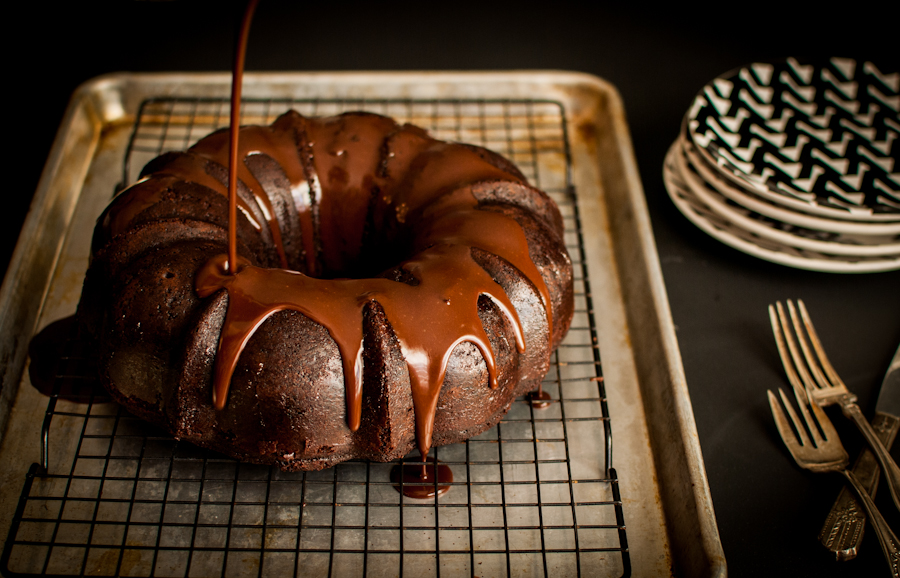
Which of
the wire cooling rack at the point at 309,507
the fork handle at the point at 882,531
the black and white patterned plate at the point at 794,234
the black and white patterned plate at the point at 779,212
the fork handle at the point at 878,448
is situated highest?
the black and white patterned plate at the point at 779,212

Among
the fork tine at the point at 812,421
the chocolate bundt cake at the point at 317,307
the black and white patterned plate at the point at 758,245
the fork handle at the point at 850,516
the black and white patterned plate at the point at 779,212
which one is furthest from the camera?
the black and white patterned plate at the point at 758,245

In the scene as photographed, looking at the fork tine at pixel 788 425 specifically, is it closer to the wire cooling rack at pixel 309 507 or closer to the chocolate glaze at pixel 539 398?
the wire cooling rack at pixel 309 507

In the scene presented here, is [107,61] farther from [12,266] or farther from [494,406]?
[494,406]

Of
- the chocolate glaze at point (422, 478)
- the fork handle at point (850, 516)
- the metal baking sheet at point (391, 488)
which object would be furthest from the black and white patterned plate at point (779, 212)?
the chocolate glaze at point (422, 478)

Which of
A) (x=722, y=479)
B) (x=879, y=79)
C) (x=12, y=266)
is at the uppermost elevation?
(x=879, y=79)

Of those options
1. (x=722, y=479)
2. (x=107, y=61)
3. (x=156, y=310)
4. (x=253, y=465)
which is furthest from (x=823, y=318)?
(x=107, y=61)

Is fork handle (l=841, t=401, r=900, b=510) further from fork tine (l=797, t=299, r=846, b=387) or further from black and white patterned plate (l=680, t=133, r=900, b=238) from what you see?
black and white patterned plate (l=680, t=133, r=900, b=238)

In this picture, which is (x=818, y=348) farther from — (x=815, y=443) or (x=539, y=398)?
(x=539, y=398)
